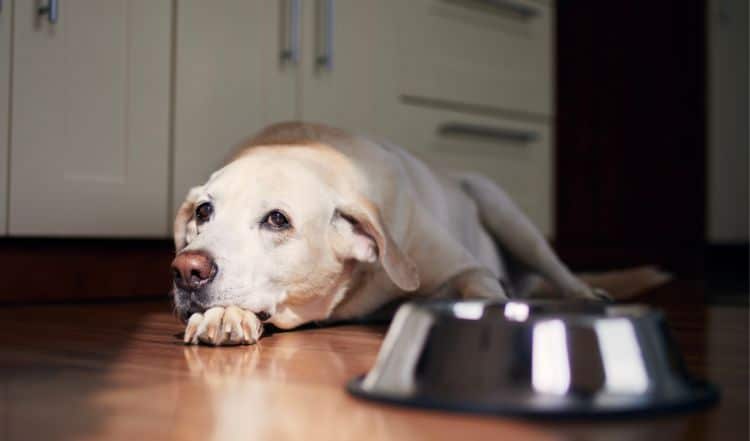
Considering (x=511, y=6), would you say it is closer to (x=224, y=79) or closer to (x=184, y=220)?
(x=224, y=79)

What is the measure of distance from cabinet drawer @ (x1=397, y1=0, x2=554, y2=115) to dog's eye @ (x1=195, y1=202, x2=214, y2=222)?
1437 mm

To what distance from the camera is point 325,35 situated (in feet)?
9.34

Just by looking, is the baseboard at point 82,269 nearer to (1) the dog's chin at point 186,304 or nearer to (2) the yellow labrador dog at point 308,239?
(2) the yellow labrador dog at point 308,239

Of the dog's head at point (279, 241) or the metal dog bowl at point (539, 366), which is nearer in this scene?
the metal dog bowl at point (539, 366)

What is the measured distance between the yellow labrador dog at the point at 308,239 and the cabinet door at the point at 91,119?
0.48 m

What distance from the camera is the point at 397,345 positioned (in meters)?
1.06

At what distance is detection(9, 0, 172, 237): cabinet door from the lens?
2.26 metres

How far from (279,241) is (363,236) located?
0.20 metres

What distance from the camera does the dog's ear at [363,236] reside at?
1.76 meters

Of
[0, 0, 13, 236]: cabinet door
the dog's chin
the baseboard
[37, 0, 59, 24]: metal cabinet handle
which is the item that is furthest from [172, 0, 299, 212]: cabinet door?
the dog's chin

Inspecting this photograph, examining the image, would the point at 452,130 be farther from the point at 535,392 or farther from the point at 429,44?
the point at 535,392

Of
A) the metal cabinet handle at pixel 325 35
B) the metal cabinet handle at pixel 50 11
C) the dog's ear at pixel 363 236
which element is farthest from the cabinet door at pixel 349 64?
the dog's ear at pixel 363 236

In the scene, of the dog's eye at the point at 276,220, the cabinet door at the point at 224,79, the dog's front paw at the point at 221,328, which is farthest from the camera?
the cabinet door at the point at 224,79

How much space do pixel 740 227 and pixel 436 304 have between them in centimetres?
459
